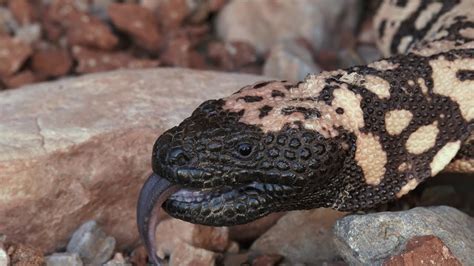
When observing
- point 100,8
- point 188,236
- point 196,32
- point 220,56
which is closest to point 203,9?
point 196,32

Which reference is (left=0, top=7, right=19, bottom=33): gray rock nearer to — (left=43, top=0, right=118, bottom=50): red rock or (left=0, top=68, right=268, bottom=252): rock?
(left=43, top=0, right=118, bottom=50): red rock

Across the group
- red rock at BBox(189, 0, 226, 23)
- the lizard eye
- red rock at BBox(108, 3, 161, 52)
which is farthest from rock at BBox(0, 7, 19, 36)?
the lizard eye

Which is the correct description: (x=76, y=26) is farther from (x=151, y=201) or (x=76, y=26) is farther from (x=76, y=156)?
(x=151, y=201)

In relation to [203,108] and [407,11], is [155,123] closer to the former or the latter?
[203,108]

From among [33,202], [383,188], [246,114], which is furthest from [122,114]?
[383,188]

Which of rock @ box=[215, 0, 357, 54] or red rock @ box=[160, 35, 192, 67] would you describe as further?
rock @ box=[215, 0, 357, 54]
